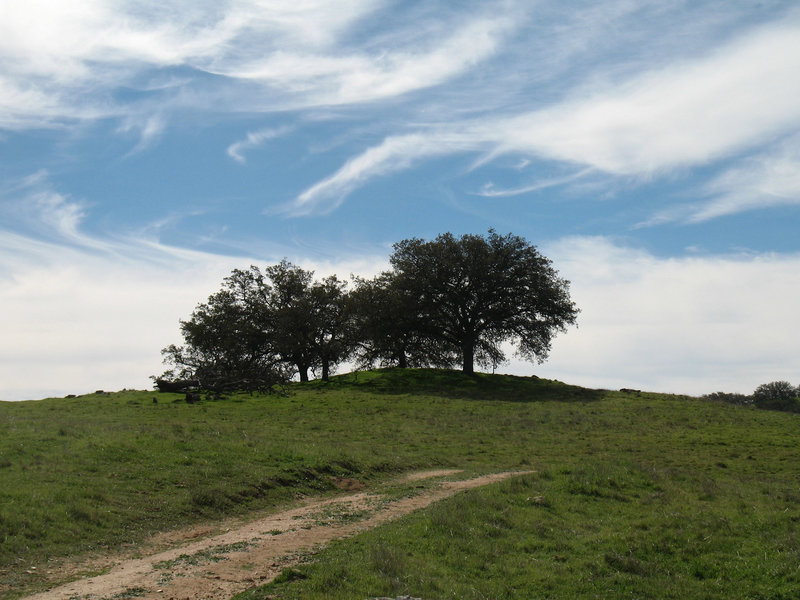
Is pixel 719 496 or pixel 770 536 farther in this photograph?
pixel 719 496

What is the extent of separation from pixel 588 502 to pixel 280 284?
51032 millimetres

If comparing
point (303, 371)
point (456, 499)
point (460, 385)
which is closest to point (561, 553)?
point (456, 499)

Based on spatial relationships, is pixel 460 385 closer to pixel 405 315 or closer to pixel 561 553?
pixel 405 315

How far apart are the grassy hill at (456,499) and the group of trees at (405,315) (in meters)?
20.1

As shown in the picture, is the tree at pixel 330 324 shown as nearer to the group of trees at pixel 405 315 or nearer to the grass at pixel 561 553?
the group of trees at pixel 405 315

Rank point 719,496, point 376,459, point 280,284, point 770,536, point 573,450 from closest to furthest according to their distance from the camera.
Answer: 1. point 770,536
2. point 719,496
3. point 376,459
4. point 573,450
5. point 280,284

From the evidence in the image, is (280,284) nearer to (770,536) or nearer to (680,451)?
(680,451)

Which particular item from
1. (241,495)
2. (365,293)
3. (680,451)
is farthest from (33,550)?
(365,293)

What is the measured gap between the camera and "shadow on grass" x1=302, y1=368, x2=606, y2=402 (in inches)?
2138

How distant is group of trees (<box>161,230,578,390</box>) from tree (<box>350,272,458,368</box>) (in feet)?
0.32

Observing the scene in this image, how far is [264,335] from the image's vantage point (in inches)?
2554

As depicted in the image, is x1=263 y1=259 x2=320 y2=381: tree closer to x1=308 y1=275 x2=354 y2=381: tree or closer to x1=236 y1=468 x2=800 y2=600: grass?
x1=308 y1=275 x2=354 y2=381: tree

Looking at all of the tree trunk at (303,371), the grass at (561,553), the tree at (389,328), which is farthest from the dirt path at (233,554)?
the tree trunk at (303,371)

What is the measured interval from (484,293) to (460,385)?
362 inches
